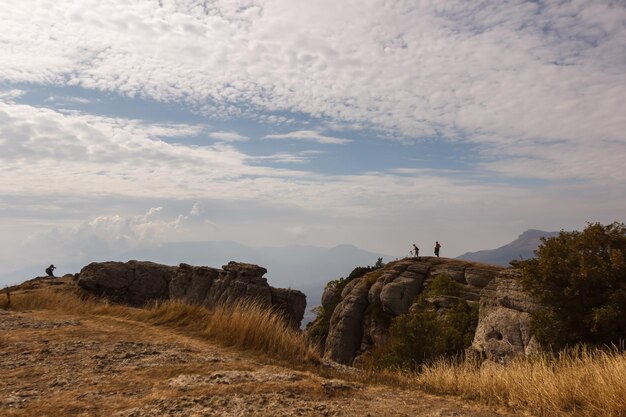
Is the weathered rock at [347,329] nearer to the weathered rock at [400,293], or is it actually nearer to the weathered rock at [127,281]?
the weathered rock at [400,293]

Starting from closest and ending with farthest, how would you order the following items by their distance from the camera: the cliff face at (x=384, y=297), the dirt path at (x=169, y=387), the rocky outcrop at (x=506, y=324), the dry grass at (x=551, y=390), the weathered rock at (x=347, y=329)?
the dry grass at (x=551, y=390) → the dirt path at (x=169, y=387) → the rocky outcrop at (x=506, y=324) → the cliff face at (x=384, y=297) → the weathered rock at (x=347, y=329)

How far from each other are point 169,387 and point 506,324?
1981 centimetres

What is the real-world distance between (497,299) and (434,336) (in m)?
4.34

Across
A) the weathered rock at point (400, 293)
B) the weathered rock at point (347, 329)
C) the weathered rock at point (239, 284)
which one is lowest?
the weathered rock at point (347, 329)

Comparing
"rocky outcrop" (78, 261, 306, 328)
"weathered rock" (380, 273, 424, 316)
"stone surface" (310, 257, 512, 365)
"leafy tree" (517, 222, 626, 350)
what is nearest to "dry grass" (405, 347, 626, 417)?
"leafy tree" (517, 222, 626, 350)

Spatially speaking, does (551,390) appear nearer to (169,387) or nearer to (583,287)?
(169,387)

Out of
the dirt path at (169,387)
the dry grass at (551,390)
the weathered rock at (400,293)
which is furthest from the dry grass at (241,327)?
the weathered rock at (400,293)

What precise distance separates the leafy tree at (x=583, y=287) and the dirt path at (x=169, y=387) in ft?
44.6

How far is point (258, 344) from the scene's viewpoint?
40.7 feet

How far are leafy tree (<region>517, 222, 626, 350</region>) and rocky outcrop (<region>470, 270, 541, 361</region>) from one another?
5.26 ft

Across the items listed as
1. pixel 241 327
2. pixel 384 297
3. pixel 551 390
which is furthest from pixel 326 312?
pixel 551 390

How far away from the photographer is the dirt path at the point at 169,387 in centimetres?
695

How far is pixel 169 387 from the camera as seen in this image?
7.97 meters

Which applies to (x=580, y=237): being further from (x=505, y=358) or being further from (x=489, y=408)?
(x=489, y=408)
